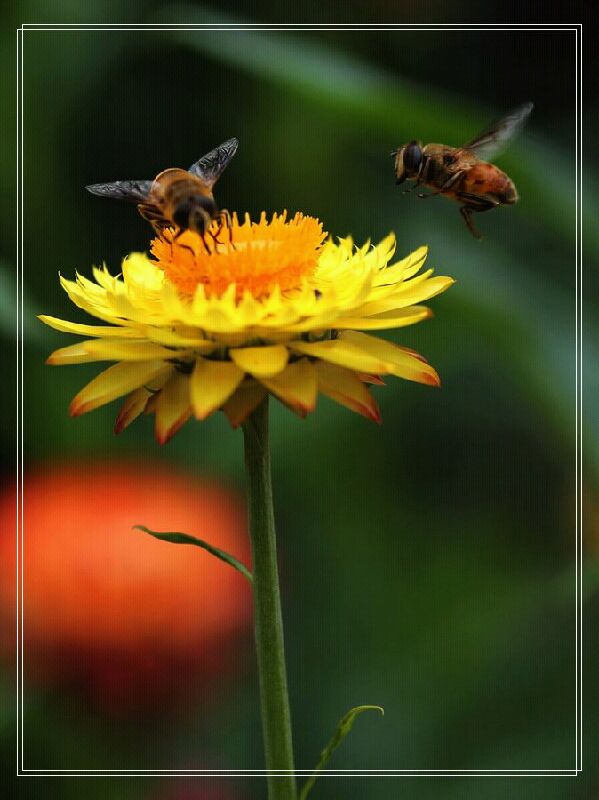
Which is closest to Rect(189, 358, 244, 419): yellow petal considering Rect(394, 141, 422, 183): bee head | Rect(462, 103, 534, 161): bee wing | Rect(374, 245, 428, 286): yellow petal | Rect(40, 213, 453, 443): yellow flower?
Rect(40, 213, 453, 443): yellow flower

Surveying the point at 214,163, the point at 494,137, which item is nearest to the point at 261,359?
the point at 214,163

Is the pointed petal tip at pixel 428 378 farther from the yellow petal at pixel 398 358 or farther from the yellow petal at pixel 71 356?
the yellow petal at pixel 71 356

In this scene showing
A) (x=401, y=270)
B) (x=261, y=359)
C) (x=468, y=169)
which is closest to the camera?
(x=261, y=359)

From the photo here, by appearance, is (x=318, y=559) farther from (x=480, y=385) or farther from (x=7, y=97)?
(x=7, y=97)

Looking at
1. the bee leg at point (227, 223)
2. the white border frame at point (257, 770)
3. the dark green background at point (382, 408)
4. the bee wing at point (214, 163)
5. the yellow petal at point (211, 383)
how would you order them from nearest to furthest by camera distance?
the yellow petal at point (211, 383), the bee leg at point (227, 223), the bee wing at point (214, 163), the white border frame at point (257, 770), the dark green background at point (382, 408)

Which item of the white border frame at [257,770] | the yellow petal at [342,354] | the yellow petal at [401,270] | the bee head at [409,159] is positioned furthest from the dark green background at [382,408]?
the yellow petal at [342,354]

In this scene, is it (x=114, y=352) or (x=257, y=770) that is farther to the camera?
(x=257, y=770)

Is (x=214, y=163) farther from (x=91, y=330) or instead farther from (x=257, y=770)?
(x=257, y=770)

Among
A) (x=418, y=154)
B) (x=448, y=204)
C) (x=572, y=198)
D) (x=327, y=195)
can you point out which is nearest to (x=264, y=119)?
(x=327, y=195)
